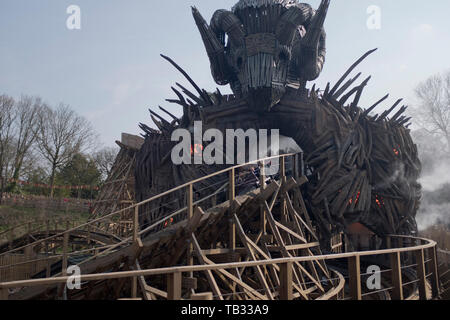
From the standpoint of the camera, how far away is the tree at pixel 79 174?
35.8 meters

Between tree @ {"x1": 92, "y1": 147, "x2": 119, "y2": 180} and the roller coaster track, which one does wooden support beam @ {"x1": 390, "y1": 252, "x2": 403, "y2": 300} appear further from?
tree @ {"x1": 92, "y1": 147, "x2": 119, "y2": 180}

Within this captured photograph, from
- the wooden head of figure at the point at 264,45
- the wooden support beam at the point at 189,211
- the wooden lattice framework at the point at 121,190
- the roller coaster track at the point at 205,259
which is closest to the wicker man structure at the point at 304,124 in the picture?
the wooden head of figure at the point at 264,45

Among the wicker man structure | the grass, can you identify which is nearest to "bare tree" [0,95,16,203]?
the grass

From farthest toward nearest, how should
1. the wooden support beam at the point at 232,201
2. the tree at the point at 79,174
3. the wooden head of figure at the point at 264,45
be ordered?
1. the tree at the point at 79,174
2. the wooden head of figure at the point at 264,45
3. the wooden support beam at the point at 232,201

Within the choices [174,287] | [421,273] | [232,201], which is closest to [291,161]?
[232,201]

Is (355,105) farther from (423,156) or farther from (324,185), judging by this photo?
(423,156)

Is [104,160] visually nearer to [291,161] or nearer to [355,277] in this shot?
[291,161]

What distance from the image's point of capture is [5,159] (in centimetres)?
2969

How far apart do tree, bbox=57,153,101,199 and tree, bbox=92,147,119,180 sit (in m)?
3.09

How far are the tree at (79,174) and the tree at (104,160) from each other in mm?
3094

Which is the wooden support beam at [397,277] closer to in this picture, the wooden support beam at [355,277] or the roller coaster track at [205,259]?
the roller coaster track at [205,259]

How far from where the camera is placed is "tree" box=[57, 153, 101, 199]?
35844 mm

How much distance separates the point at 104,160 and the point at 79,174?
742cm
